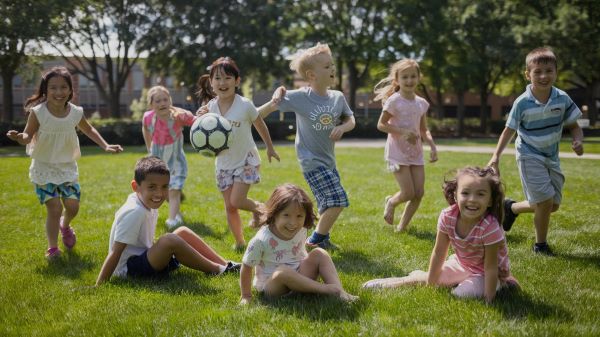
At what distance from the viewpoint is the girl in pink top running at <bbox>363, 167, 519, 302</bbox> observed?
4.04 metres

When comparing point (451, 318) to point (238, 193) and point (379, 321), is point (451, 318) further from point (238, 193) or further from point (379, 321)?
point (238, 193)

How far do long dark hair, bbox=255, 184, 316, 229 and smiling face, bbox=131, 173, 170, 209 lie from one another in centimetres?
98

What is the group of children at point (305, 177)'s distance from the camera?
4.14 meters

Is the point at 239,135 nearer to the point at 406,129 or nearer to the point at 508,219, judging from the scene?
the point at 406,129

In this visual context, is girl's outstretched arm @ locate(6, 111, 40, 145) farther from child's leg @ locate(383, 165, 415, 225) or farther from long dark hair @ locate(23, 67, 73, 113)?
child's leg @ locate(383, 165, 415, 225)

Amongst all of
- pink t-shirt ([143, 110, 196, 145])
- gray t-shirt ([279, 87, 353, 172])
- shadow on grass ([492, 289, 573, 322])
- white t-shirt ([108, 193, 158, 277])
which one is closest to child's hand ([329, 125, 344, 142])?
gray t-shirt ([279, 87, 353, 172])

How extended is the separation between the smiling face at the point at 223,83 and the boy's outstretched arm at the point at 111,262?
208 cm

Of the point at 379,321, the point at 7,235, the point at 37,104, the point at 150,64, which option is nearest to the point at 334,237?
the point at 379,321

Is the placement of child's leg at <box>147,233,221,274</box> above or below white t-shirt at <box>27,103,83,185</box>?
below

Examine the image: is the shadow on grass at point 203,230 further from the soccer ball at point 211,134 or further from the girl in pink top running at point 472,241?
the girl in pink top running at point 472,241

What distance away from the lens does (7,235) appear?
6.83 metres

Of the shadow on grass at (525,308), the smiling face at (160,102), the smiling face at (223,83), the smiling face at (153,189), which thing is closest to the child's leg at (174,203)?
the smiling face at (160,102)

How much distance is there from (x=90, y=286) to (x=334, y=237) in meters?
2.94

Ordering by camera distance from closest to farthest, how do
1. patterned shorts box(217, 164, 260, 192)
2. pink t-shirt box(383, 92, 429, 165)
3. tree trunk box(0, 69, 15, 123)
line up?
patterned shorts box(217, 164, 260, 192)
pink t-shirt box(383, 92, 429, 165)
tree trunk box(0, 69, 15, 123)
